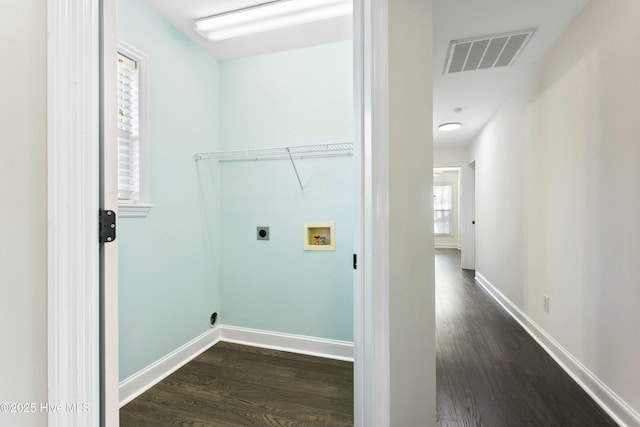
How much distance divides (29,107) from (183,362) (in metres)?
2.13

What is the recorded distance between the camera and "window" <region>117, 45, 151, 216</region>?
185 centimetres

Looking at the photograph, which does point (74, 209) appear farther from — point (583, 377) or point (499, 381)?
point (583, 377)

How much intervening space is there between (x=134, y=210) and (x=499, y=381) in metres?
2.70

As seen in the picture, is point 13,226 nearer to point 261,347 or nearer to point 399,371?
point 399,371

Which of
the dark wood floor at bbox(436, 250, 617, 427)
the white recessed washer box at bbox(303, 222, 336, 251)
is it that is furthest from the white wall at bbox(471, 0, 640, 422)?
the white recessed washer box at bbox(303, 222, 336, 251)

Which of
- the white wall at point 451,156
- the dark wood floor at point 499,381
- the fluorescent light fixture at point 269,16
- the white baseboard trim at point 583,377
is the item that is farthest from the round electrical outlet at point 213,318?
the white wall at point 451,156

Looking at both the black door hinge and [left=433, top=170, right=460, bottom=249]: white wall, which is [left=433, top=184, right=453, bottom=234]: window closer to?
[left=433, top=170, right=460, bottom=249]: white wall

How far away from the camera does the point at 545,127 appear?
2418 millimetres

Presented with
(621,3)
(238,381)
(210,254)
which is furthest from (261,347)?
(621,3)

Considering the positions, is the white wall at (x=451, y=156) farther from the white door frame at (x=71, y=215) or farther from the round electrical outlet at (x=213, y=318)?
the white door frame at (x=71, y=215)

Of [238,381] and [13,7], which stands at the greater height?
[13,7]

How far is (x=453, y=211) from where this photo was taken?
942 centimetres

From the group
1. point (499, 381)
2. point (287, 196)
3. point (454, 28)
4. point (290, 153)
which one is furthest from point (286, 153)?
point (499, 381)

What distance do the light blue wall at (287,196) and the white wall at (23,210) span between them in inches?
72.2
